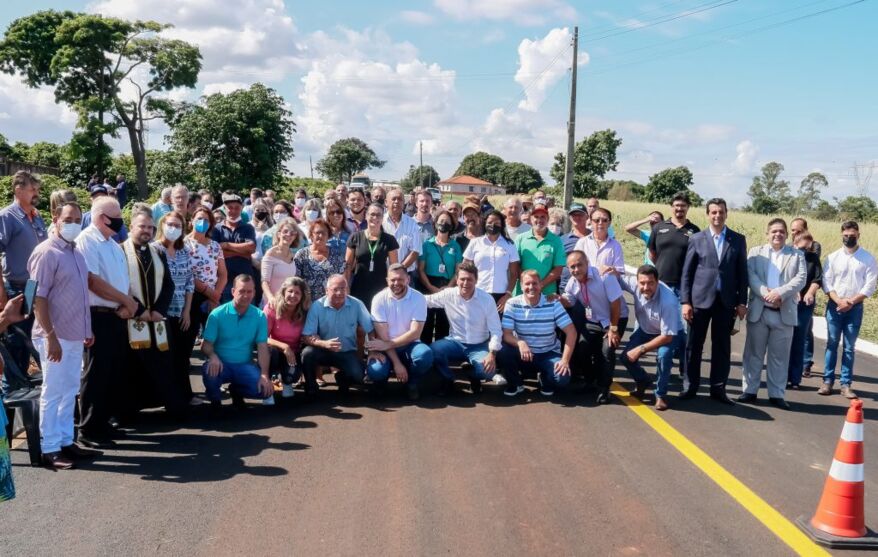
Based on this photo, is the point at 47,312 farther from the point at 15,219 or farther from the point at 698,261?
the point at 698,261

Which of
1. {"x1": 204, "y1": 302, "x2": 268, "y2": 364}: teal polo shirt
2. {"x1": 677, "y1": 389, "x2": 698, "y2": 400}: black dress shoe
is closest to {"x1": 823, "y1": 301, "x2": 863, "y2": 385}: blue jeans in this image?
{"x1": 677, "y1": 389, "x2": 698, "y2": 400}: black dress shoe

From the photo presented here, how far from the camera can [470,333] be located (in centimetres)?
742

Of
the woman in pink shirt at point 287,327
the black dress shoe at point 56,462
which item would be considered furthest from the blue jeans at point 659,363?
the black dress shoe at point 56,462

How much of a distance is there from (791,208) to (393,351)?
254ft

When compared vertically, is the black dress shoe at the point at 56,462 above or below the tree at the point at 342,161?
below

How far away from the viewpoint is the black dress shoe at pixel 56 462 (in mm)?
5082

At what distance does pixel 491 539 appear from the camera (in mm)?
4059

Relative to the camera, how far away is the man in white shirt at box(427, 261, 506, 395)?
7.23 meters

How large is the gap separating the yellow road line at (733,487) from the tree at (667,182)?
62.0 m

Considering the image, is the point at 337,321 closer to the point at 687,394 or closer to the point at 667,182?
the point at 687,394

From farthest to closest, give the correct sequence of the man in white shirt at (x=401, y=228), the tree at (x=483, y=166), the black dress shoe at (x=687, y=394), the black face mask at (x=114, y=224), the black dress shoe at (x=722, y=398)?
the tree at (x=483, y=166)
the man in white shirt at (x=401, y=228)
the black dress shoe at (x=687, y=394)
the black dress shoe at (x=722, y=398)
the black face mask at (x=114, y=224)

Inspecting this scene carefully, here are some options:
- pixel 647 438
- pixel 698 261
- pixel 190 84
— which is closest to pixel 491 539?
pixel 647 438

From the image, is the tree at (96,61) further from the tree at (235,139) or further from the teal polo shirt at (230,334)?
the teal polo shirt at (230,334)

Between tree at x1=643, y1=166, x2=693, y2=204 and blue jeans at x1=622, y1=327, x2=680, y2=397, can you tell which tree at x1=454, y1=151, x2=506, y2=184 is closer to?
tree at x1=643, y1=166, x2=693, y2=204
